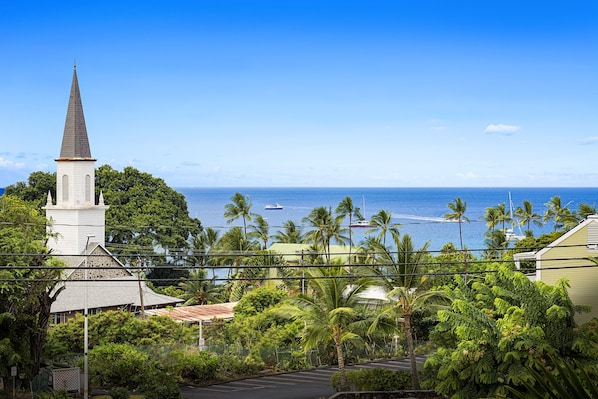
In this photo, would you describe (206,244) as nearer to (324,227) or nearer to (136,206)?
(136,206)

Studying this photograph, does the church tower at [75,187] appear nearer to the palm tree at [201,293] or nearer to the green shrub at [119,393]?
the palm tree at [201,293]

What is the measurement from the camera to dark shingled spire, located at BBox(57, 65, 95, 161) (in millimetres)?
60281

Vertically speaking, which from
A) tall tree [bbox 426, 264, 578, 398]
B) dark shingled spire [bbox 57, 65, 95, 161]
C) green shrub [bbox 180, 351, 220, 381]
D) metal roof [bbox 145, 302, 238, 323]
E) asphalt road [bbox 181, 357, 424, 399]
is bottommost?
asphalt road [bbox 181, 357, 424, 399]

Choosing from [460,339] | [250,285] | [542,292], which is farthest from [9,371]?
[250,285]

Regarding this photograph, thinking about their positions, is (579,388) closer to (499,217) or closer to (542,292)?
(542,292)

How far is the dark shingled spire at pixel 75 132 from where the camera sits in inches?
2373

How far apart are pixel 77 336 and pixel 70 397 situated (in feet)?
28.1

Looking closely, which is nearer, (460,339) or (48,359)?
(460,339)

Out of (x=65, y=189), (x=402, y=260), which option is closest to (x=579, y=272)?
(x=402, y=260)

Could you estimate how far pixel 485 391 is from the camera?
2375cm

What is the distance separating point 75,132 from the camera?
60500 millimetres

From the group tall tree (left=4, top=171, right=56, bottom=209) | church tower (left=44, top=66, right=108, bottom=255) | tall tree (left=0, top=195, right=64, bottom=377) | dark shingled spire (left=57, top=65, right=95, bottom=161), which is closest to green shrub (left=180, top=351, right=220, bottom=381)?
tall tree (left=0, top=195, right=64, bottom=377)

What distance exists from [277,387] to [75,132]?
3453 cm

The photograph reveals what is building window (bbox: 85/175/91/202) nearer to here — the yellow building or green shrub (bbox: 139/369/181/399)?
green shrub (bbox: 139/369/181/399)
